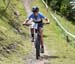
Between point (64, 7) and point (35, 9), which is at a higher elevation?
point (35, 9)

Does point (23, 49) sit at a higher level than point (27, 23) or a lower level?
lower

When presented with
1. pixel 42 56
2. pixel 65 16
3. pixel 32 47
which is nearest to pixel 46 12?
pixel 65 16

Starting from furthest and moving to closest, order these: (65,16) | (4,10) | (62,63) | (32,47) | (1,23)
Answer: (65,16), (4,10), (1,23), (32,47), (62,63)

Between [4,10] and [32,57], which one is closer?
[32,57]

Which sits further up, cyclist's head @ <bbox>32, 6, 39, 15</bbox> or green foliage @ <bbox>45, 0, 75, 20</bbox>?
cyclist's head @ <bbox>32, 6, 39, 15</bbox>

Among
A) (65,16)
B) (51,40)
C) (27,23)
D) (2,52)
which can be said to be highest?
(27,23)

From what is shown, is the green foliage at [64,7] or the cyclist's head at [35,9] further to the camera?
the green foliage at [64,7]

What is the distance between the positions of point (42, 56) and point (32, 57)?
1.39 ft

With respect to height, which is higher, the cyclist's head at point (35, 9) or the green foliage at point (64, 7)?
the cyclist's head at point (35, 9)

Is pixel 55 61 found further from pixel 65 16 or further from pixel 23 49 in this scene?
pixel 65 16

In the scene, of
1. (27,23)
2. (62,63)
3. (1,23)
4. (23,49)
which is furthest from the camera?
(1,23)

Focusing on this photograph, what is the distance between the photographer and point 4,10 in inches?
829

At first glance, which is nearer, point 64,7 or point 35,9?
point 35,9

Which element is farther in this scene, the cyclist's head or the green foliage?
the green foliage
